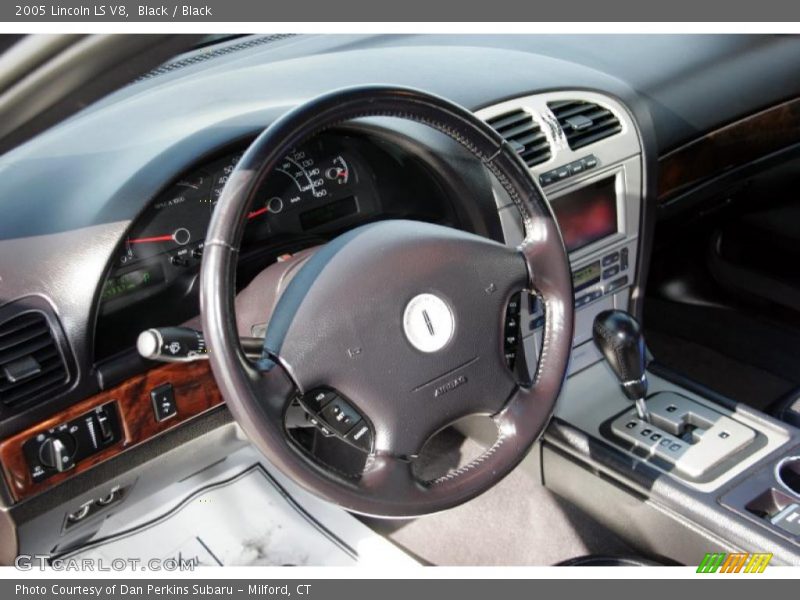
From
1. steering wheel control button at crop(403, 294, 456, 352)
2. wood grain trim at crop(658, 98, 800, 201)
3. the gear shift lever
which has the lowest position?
the gear shift lever

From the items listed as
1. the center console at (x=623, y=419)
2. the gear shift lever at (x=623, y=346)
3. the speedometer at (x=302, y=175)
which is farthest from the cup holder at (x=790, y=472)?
the speedometer at (x=302, y=175)

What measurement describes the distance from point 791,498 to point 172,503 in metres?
1.28

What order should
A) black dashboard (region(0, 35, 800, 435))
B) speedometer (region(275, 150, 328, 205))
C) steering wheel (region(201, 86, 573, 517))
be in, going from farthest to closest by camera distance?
1. speedometer (region(275, 150, 328, 205))
2. black dashboard (region(0, 35, 800, 435))
3. steering wheel (region(201, 86, 573, 517))

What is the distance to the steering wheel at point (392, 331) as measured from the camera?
1143mm

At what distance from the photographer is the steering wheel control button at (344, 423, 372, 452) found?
1.29 meters

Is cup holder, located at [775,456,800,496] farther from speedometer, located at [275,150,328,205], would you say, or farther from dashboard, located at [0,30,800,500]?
speedometer, located at [275,150,328,205]

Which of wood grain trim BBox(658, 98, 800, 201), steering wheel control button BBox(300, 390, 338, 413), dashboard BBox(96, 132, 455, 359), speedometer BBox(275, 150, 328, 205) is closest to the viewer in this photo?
steering wheel control button BBox(300, 390, 338, 413)

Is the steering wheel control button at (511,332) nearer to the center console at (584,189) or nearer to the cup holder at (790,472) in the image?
the center console at (584,189)

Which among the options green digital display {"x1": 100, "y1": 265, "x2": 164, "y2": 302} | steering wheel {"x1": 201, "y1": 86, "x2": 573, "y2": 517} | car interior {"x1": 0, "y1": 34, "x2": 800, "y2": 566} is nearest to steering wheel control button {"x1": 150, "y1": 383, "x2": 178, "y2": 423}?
car interior {"x1": 0, "y1": 34, "x2": 800, "y2": 566}

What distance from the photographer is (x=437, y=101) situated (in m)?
1.29

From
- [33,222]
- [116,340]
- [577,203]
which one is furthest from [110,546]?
[577,203]

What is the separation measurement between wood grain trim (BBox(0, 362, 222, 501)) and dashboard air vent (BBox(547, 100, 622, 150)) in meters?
0.84

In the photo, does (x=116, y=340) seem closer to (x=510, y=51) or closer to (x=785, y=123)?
(x=510, y=51)

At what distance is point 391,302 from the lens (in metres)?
1.26
